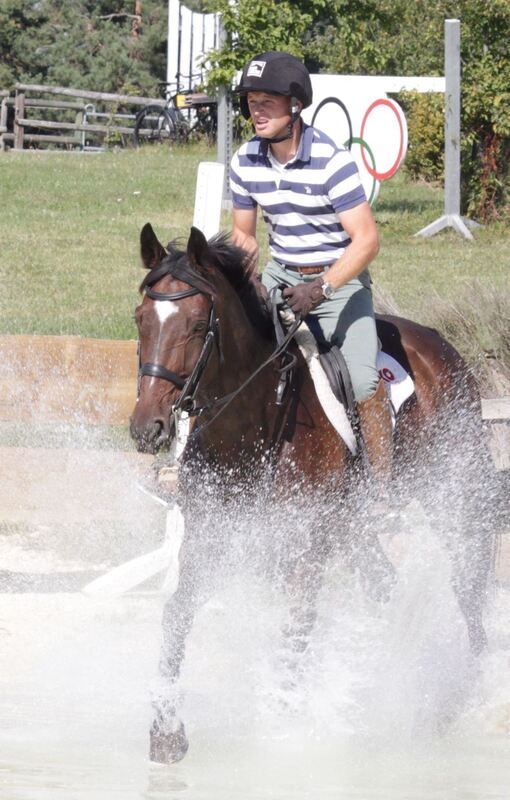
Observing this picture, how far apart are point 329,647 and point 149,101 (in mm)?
26794

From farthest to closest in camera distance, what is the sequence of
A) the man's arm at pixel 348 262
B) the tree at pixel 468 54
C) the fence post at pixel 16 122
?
the fence post at pixel 16 122
the tree at pixel 468 54
the man's arm at pixel 348 262

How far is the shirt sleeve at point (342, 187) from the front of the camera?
5.16m

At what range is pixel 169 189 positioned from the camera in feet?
62.0

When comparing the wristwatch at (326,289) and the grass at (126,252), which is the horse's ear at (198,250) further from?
the grass at (126,252)

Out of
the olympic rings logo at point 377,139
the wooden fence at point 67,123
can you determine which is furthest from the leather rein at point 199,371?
the wooden fence at point 67,123

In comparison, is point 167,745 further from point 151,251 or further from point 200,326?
point 151,251

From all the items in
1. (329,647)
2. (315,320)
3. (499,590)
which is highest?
(315,320)

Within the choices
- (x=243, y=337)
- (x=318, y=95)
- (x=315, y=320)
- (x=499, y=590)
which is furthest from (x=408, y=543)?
(x=318, y=95)

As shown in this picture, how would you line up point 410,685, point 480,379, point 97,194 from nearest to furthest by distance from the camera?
point 410,685
point 480,379
point 97,194

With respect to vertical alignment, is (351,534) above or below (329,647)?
above

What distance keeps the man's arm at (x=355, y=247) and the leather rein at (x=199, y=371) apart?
0.24 meters

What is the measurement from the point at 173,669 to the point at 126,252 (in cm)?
987

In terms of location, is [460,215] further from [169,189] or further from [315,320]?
[315,320]

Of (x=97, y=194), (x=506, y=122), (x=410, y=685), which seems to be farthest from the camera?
(x=97, y=194)
